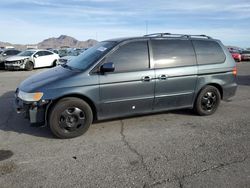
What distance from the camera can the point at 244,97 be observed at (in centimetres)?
772

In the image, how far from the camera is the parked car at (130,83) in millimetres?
4359

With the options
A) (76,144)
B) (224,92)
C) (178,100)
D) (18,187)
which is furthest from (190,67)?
(18,187)

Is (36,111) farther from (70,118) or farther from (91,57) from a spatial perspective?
(91,57)

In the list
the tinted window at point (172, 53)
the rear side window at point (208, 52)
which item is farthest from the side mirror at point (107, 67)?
the rear side window at point (208, 52)

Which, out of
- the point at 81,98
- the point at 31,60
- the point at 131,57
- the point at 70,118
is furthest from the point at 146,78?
the point at 31,60

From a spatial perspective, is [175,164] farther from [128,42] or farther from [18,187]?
[128,42]

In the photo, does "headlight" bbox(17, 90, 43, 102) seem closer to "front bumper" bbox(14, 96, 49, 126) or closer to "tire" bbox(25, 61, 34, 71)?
"front bumper" bbox(14, 96, 49, 126)

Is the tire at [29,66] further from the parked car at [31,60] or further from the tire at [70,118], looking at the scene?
the tire at [70,118]

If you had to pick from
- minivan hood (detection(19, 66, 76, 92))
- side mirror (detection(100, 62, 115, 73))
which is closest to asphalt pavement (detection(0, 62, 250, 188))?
minivan hood (detection(19, 66, 76, 92))

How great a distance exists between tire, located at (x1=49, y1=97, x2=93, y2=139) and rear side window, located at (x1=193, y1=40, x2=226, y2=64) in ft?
9.19

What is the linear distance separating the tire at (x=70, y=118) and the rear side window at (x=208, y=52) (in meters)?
2.80

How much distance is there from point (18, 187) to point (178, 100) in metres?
3.54

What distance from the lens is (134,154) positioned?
12.6 feet

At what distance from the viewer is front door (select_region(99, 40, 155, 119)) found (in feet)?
15.3
